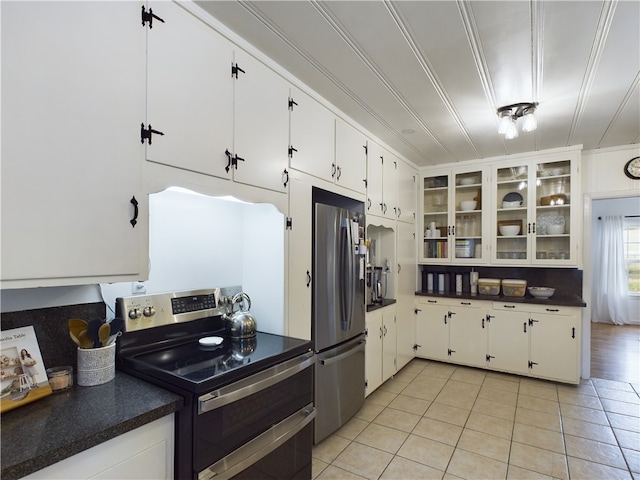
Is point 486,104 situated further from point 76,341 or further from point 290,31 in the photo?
point 76,341

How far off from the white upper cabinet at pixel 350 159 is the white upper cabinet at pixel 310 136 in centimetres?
9

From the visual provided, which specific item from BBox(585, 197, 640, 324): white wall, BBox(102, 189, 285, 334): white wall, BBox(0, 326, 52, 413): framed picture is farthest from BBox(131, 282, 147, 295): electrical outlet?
BBox(585, 197, 640, 324): white wall

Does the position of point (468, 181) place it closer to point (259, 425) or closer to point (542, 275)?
point (542, 275)

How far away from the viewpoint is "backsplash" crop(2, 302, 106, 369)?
1319 millimetres

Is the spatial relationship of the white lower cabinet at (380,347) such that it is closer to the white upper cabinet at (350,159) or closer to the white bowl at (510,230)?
the white upper cabinet at (350,159)

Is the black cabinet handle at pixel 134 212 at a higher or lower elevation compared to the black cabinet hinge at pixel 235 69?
lower

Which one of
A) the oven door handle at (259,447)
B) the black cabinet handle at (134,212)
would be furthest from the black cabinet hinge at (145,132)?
the oven door handle at (259,447)

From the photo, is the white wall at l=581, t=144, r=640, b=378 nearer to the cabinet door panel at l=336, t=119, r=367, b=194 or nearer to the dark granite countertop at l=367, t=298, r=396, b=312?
→ the dark granite countertop at l=367, t=298, r=396, b=312

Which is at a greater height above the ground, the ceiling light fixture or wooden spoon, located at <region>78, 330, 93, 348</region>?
the ceiling light fixture

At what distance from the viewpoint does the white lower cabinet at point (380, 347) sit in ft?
10.2

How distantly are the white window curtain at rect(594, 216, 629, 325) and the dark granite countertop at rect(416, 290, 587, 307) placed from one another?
13.4ft

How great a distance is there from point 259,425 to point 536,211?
388 centimetres

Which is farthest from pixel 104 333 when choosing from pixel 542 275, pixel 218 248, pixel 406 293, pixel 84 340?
pixel 542 275

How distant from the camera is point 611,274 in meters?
6.78
